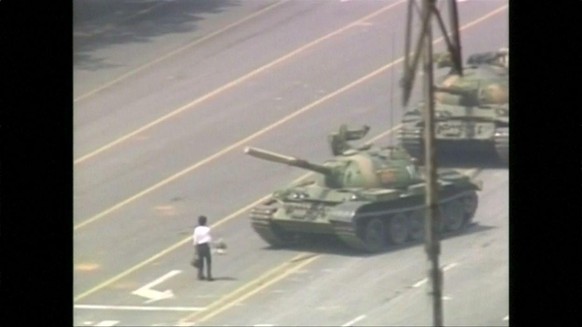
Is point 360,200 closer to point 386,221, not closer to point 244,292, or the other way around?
point 386,221

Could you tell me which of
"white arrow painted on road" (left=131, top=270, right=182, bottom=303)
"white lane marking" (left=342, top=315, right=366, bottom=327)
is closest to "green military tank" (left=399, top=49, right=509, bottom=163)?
"white lane marking" (left=342, top=315, right=366, bottom=327)

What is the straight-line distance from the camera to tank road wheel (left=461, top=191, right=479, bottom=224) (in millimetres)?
12703

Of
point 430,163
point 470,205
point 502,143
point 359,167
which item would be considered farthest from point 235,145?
point 502,143

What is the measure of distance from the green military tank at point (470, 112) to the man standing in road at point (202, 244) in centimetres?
174

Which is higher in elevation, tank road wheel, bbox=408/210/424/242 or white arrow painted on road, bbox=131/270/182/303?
tank road wheel, bbox=408/210/424/242

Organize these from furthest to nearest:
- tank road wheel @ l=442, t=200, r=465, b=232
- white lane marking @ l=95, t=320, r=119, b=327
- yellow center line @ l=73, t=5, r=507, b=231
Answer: yellow center line @ l=73, t=5, r=507, b=231
tank road wheel @ l=442, t=200, r=465, b=232
white lane marking @ l=95, t=320, r=119, b=327

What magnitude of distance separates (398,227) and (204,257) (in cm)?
158

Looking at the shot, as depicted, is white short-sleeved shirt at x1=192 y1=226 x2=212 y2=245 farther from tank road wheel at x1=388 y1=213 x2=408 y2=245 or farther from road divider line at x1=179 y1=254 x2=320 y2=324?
tank road wheel at x1=388 y1=213 x2=408 y2=245

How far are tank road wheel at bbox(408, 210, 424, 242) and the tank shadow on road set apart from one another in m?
0.05

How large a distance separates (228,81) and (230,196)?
947 mm

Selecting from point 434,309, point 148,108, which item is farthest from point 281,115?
point 434,309

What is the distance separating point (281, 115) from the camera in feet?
42.3

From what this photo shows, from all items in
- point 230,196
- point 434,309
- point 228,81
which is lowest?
point 434,309
